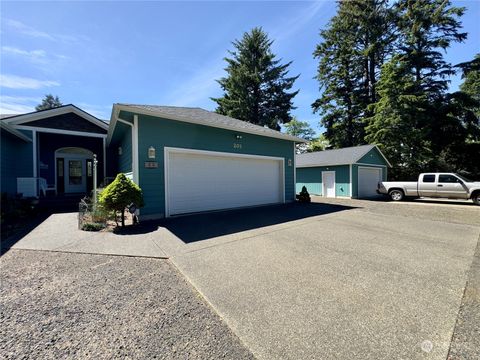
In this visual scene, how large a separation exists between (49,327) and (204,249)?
2.47 metres

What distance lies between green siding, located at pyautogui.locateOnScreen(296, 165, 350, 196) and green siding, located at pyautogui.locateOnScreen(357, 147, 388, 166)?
A: 136 centimetres

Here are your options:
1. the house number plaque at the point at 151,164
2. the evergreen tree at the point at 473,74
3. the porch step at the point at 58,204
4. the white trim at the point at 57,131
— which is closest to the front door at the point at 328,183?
the house number plaque at the point at 151,164

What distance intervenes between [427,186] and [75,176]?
2013 cm

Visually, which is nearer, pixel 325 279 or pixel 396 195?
pixel 325 279

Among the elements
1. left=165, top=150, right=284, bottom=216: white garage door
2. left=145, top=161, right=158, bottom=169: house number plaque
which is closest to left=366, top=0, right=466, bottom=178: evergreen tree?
left=165, top=150, right=284, bottom=216: white garage door

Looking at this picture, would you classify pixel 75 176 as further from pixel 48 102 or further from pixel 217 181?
pixel 48 102

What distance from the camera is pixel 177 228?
595 centimetres

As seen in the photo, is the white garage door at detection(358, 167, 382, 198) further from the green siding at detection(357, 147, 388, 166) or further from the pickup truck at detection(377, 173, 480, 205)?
the pickup truck at detection(377, 173, 480, 205)

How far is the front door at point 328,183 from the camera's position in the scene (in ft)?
53.4

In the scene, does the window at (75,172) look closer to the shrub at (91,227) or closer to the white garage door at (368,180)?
the shrub at (91,227)

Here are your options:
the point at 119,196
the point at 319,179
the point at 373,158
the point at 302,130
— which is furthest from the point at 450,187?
the point at 302,130

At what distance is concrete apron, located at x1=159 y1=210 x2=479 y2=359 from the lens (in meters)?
1.93

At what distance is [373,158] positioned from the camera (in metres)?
17.2

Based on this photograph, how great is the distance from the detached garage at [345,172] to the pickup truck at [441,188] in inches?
95.7
